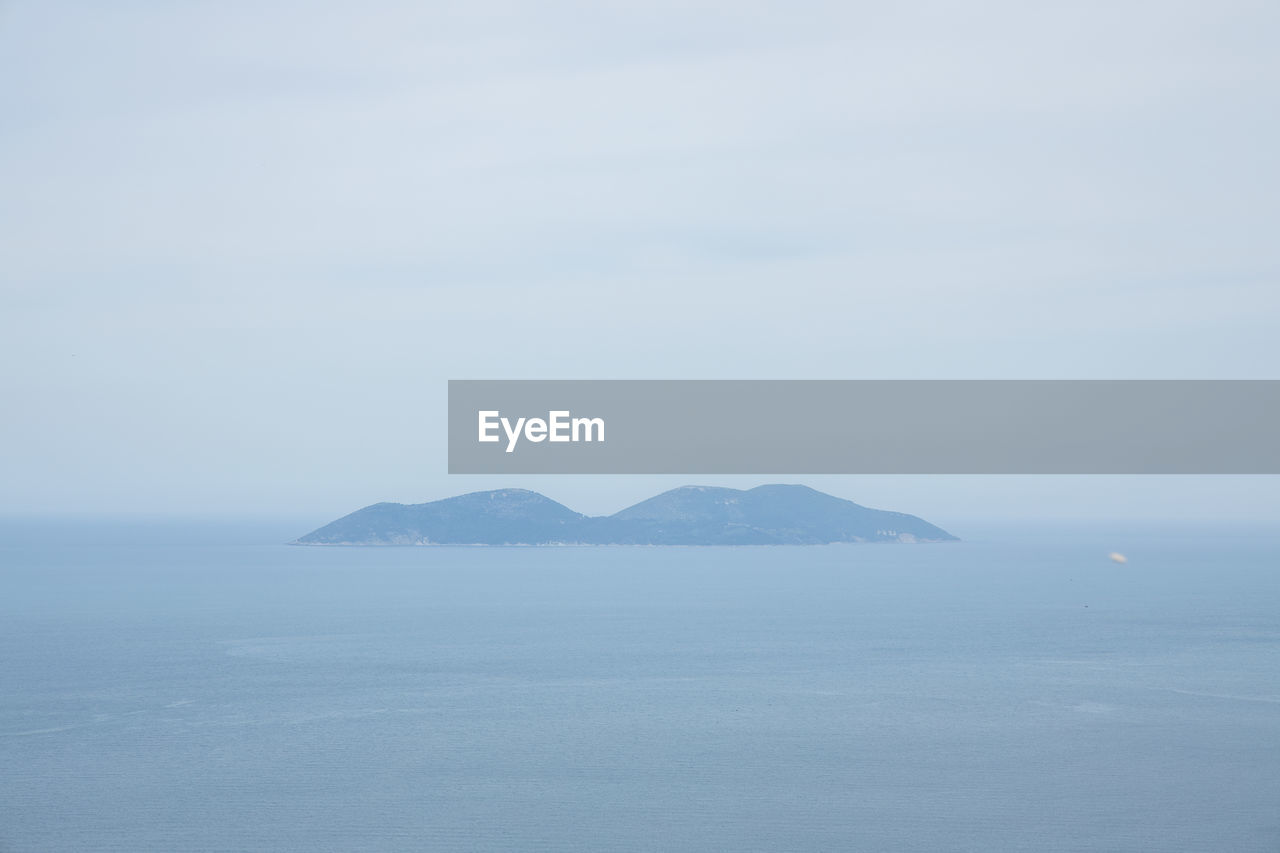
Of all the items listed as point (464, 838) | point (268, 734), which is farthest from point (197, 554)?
point (464, 838)

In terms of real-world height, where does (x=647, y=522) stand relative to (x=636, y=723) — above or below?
above

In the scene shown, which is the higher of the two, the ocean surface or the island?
the island

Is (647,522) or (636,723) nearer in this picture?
(636,723)

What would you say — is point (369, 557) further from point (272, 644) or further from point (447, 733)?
point (447, 733)

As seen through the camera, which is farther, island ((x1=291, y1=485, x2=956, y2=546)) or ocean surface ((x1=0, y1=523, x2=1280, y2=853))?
island ((x1=291, y1=485, x2=956, y2=546))
